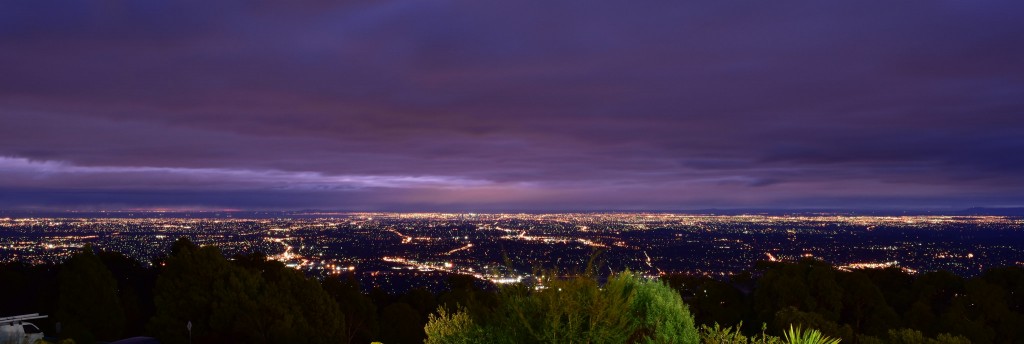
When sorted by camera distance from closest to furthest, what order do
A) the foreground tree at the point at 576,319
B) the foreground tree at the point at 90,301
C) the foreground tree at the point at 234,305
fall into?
the foreground tree at the point at 576,319 < the foreground tree at the point at 234,305 < the foreground tree at the point at 90,301

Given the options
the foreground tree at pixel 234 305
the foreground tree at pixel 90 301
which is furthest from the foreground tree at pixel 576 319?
the foreground tree at pixel 90 301

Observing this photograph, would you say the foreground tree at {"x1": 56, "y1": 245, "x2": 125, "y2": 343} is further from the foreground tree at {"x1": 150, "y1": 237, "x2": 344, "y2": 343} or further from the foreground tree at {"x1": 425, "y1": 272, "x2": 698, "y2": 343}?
the foreground tree at {"x1": 425, "y1": 272, "x2": 698, "y2": 343}

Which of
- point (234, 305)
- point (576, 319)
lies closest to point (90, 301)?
point (234, 305)

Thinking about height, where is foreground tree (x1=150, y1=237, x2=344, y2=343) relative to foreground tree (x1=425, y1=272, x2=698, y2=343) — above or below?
below

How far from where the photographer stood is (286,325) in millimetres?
27188

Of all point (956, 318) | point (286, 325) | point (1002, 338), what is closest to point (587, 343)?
point (286, 325)

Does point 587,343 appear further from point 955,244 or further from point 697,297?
point 955,244

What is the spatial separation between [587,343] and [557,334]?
1.80 ft

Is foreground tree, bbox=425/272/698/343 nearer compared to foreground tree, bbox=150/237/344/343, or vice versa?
foreground tree, bbox=425/272/698/343

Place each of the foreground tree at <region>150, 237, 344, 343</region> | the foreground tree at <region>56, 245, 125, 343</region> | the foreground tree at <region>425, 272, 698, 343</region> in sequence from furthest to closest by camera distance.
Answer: the foreground tree at <region>56, 245, 125, 343</region>
the foreground tree at <region>150, 237, 344, 343</region>
the foreground tree at <region>425, 272, 698, 343</region>

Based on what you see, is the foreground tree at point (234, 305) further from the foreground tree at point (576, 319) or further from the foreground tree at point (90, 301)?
the foreground tree at point (576, 319)

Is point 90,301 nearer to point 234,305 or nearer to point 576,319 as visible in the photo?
point 234,305

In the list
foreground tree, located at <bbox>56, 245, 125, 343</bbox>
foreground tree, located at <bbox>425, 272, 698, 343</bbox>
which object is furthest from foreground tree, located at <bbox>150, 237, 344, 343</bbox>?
foreground tree, located at <bbox>425, 272, 698, 343</bbox>

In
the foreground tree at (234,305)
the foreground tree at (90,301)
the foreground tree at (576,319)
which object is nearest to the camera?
the foreground tree at (576,319)
